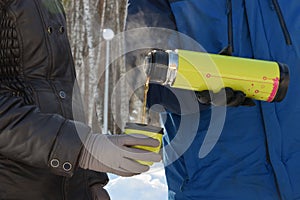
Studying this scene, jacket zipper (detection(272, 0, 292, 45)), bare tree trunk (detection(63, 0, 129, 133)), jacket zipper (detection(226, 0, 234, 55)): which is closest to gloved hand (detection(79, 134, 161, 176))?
jacket zipper (detection(226, 0, 234, 55))

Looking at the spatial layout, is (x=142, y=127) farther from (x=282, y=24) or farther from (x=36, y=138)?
(x=282, y=24)

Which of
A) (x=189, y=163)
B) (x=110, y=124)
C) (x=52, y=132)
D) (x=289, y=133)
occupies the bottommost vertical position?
(x=110, y=124)

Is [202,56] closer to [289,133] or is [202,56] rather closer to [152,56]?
[152,56]

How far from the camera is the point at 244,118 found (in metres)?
1.76

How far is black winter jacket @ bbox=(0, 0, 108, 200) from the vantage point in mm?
1219

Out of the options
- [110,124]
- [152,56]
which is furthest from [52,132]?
[110,124]

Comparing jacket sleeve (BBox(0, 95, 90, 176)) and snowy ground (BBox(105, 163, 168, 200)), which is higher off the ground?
jacket sleeve (BBox(0, 95, 90, 176))

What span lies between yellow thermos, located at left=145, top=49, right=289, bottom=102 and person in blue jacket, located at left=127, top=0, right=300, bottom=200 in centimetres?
11

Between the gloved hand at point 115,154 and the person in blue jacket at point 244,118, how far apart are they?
515mm

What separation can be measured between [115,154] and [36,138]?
0.20 meters

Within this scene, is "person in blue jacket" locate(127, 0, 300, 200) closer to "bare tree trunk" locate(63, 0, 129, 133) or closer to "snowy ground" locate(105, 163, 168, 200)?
"snowy ground" locate(105, 163, 168, 200)

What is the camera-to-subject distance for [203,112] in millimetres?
1796

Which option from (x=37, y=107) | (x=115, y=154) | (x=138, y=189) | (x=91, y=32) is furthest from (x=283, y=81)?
(x=91, y=32)

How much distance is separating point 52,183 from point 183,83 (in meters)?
0.50
